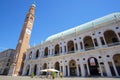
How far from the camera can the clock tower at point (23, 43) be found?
31719 mm

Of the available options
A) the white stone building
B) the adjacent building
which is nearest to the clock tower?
the white stone building

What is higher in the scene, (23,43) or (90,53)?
(23,43)

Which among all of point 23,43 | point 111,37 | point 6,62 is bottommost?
point 6,62

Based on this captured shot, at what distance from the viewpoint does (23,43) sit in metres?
34.6

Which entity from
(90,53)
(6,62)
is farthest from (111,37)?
(6,62)

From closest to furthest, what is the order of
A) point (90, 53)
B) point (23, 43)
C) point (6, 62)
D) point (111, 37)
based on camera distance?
1. point (90, 53)
2. point (111, 37)
3. point (23, 43)
4. point (6, 62)

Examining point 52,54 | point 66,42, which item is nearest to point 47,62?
point 52,54

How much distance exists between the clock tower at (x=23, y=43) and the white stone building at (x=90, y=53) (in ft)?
8.56

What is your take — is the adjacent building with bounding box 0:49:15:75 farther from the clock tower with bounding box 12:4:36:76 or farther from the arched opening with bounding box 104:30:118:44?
the arched opening with bounding box 104:30:118:44

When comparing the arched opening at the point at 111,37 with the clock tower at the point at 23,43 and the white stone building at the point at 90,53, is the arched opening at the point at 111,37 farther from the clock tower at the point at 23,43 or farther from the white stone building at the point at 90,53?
the clock tower at the point at 23,43

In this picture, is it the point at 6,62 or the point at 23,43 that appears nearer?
the point at 23,43

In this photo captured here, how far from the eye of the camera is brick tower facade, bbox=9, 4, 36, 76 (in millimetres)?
31569

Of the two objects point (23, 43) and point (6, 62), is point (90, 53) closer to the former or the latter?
point (23, 43)

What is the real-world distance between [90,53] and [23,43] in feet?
83.4
